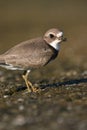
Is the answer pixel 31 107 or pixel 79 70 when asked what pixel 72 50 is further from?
pixel 31 107

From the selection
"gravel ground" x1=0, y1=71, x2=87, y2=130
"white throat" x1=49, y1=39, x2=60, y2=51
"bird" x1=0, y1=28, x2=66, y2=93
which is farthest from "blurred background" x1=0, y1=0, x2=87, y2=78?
"bird" x1=0, y1=28, x2=66, y2=93

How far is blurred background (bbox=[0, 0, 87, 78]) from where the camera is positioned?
22.3 m

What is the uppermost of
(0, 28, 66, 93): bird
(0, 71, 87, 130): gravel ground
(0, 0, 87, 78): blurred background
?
(0, 28, 66, 93): bird

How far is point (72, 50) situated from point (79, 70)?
582cm

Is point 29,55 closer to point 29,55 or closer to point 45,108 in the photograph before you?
point 29,55

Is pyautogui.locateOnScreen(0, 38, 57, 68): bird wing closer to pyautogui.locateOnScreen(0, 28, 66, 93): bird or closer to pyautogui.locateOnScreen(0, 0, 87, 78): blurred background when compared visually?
pyautogui.locateOnScreen(0, 28, 66, 93): bird

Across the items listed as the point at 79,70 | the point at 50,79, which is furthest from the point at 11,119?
the point at 79,70

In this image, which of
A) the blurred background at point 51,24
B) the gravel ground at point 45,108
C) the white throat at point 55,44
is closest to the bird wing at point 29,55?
the white throat at point 55,44

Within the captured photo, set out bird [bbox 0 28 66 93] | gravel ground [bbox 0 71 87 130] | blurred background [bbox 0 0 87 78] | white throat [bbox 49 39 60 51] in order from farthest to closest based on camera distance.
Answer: blurred background [bbox 0 0 87 78], white throat [bbox 49 39 60 51], bird [bbox 0 28 66 93], gravel ground [bbox 0 71 87 130]

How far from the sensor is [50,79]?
57.3ft

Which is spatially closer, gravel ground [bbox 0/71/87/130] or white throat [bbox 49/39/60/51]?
gravel ground [bbox 0/71/87/130]

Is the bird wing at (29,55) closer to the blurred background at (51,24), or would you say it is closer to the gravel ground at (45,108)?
the gravel ground at (45,108)

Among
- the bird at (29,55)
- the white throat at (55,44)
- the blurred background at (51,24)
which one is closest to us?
the bird at (29,55)

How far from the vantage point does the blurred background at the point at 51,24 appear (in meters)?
22.3
